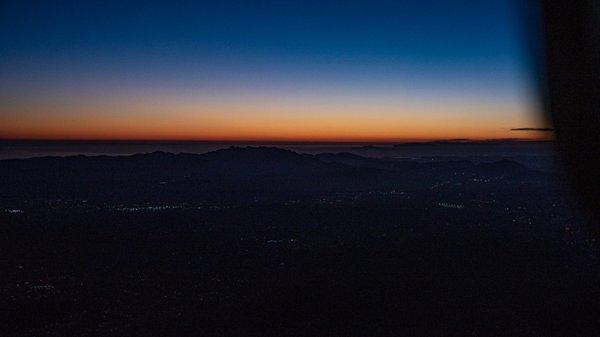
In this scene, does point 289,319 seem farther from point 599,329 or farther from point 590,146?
point 590,146

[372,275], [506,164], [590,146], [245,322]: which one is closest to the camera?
[590,146]

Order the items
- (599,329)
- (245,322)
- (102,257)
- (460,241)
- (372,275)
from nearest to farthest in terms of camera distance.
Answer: (599,329), (245,322), (372,275), (102,257), (460,241)

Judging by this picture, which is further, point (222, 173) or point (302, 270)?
point (222, 173)

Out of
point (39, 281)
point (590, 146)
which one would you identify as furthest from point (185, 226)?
point (590, 146)

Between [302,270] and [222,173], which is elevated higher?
[302,270]

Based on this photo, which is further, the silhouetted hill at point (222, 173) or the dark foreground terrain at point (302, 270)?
the silhouetted hill at point (222, 173)

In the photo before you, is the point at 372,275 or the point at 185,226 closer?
the point at 372,275

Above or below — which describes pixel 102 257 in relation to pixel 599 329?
below

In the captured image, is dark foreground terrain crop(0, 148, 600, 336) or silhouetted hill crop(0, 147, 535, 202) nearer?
dark foreground terrain crop(0, 148, 600, 336)
